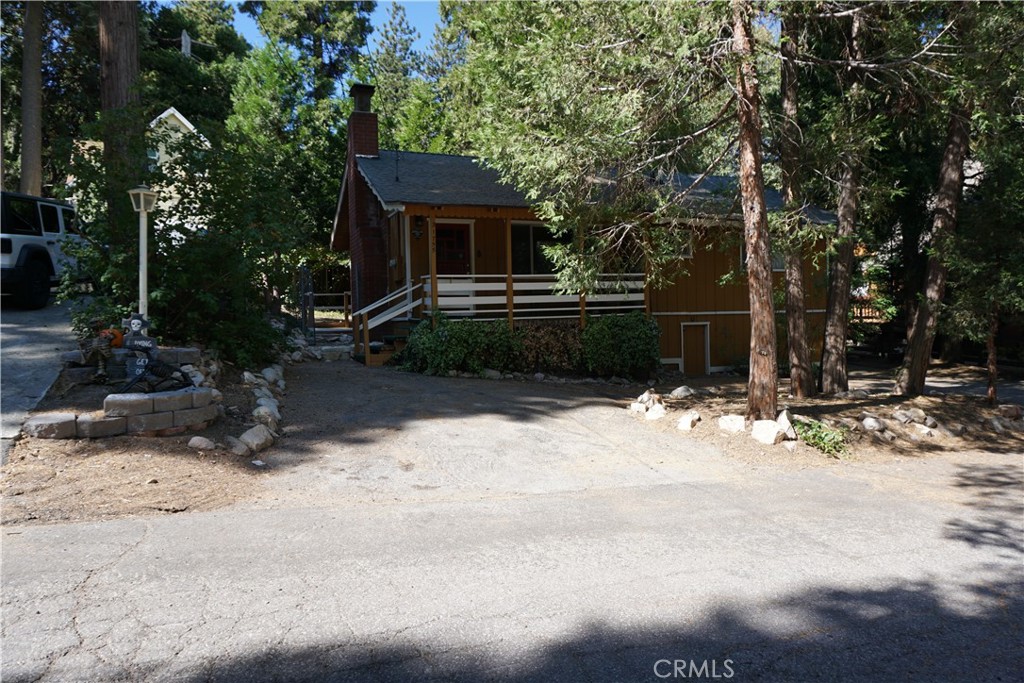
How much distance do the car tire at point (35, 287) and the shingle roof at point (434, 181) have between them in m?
6.32

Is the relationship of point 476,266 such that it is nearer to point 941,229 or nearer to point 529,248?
point 529,248

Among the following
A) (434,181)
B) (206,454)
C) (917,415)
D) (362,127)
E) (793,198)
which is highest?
(362,127)

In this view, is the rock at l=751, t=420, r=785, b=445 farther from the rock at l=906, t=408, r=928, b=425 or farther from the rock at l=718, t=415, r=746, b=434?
the rock at l=906, t=408, r=928, b=425

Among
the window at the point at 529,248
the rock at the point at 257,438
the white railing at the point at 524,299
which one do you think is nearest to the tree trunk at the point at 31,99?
the white railing at the point at 524,299

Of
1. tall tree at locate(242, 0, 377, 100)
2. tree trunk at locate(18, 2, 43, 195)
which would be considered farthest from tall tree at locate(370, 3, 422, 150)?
tree trunk at locate(18, 2, 43, 195)

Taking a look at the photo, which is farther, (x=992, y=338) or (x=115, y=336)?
(x=992, y=338)

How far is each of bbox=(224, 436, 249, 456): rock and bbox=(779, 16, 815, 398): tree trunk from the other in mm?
8127

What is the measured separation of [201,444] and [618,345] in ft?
30.6

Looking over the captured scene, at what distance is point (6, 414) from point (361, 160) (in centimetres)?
1178

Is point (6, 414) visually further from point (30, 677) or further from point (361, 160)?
point (361, 160)

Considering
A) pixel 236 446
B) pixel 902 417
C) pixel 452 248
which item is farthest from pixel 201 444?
pixel 452 248

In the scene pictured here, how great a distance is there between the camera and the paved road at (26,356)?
7.30 meters

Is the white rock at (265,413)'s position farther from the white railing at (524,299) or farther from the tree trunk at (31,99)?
the tree trunk at (31,99)

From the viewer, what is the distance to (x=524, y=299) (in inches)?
582
